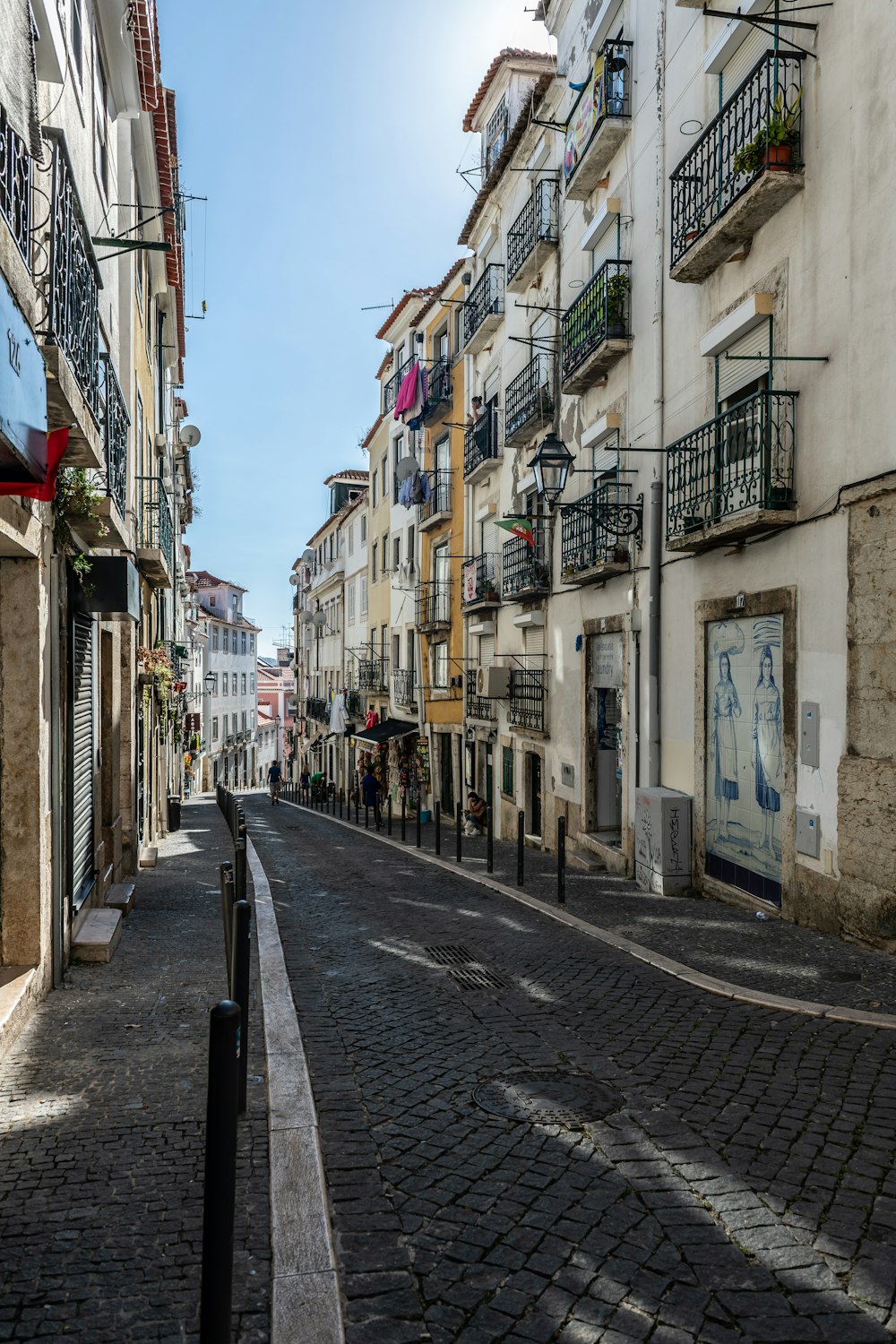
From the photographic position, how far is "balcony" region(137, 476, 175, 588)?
55.0 ft

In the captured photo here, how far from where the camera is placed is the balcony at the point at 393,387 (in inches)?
1261

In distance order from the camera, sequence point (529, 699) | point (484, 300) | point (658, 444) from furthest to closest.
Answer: point (484, 300), point (529, 699), point (658, 444)

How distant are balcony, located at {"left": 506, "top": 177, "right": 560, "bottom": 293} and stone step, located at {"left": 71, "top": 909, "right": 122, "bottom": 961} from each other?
1493 centimetres

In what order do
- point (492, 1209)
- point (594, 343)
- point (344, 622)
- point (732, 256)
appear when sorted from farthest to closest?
point (344, 622), point (594, 343), point (732, 256), point (492, 1209)

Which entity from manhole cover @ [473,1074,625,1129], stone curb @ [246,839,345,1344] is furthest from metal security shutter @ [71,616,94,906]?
manhole cover @ [473,1074,625,1129]

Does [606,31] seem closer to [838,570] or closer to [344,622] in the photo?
[838,570]

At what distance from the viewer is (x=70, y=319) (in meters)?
6.88

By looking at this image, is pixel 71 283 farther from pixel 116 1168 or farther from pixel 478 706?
pixel 478 706

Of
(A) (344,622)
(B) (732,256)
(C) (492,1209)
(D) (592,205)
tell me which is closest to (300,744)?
(A) (344,622)

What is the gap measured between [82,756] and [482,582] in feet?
49.6

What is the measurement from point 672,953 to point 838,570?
3.67 m

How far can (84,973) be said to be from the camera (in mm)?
7434

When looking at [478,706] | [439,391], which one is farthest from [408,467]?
[478,706]

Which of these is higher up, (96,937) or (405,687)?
(405,687)
